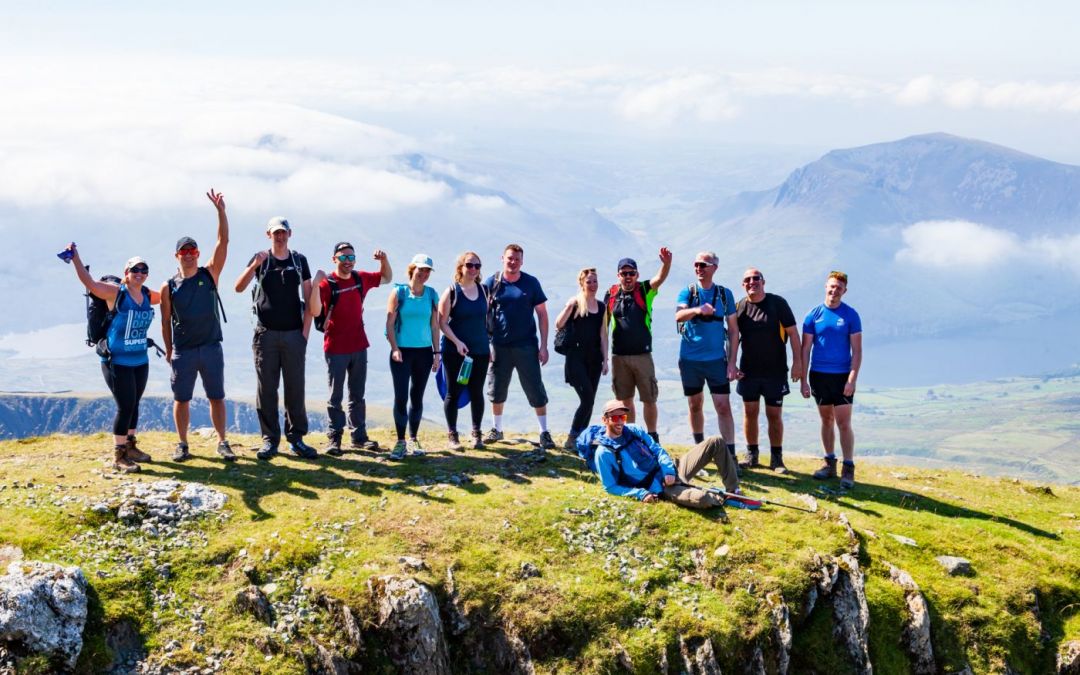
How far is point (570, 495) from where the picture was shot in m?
18.5

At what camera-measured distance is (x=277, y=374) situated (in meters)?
20.0

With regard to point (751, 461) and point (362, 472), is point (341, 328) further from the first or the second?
point (751, 461)

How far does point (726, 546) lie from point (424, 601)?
5.79 m

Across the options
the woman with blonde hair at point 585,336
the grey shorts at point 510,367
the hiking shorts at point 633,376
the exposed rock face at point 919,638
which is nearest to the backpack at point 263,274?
the grey shorts at point 510,367

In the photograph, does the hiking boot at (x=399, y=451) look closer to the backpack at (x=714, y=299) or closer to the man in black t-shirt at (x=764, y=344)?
the backpack at (x=714, y=299)

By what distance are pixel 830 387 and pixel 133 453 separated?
15.6 meters

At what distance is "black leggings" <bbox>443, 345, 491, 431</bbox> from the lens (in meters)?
21.7

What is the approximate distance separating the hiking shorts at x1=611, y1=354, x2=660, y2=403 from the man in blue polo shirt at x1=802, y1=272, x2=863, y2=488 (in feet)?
11.7

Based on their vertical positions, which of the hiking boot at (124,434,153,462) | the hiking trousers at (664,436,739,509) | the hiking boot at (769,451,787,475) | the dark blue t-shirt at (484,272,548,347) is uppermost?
the dark blue t-shirt at (484,272,548,347)

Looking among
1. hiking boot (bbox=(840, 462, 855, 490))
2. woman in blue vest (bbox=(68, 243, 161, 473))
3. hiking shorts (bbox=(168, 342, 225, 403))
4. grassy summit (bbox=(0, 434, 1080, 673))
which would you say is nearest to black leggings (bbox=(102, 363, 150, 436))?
woman in blue vest (bbox=(68, 243, 161, 473))

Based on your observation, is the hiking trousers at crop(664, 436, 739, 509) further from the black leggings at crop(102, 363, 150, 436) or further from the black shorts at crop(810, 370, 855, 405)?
the black leggings at crop(102, 363, 150, 436)

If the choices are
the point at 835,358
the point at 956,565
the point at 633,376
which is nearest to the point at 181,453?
the point at 633,376

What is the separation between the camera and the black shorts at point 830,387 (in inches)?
834

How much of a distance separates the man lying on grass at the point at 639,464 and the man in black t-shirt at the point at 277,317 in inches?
252
